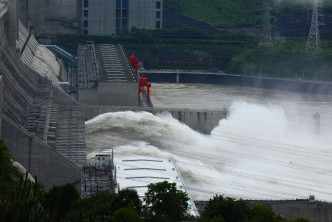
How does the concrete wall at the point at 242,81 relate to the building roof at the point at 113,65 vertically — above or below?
below

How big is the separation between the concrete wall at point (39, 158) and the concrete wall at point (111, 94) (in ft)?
61.9

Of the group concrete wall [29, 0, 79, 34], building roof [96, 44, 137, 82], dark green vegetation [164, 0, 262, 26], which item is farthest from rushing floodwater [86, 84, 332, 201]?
dark green vegetation [164, 0, 262, 26]

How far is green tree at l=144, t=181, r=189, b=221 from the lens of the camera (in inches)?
1081

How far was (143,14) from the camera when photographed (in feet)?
322

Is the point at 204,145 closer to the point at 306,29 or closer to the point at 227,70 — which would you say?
the point at 227,70

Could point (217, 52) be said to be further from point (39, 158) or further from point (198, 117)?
point (39, 158)

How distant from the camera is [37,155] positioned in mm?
36969

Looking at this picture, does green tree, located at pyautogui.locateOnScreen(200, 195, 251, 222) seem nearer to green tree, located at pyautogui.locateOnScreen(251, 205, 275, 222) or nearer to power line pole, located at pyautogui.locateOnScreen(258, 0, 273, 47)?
green tree, located at pyautogui.locateOnScreen(251, 205, 275, 222)

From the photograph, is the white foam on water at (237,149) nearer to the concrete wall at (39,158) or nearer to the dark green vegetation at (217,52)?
the concrete wall at (39,158)

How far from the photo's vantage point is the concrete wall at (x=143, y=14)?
96688mm

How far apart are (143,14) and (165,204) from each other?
71095 mm

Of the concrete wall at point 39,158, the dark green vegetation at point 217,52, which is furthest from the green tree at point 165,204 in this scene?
the dark green vegetation at point 217,52

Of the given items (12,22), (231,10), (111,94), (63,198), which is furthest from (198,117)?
(231,10)

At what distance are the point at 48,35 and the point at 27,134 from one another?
53921mm
